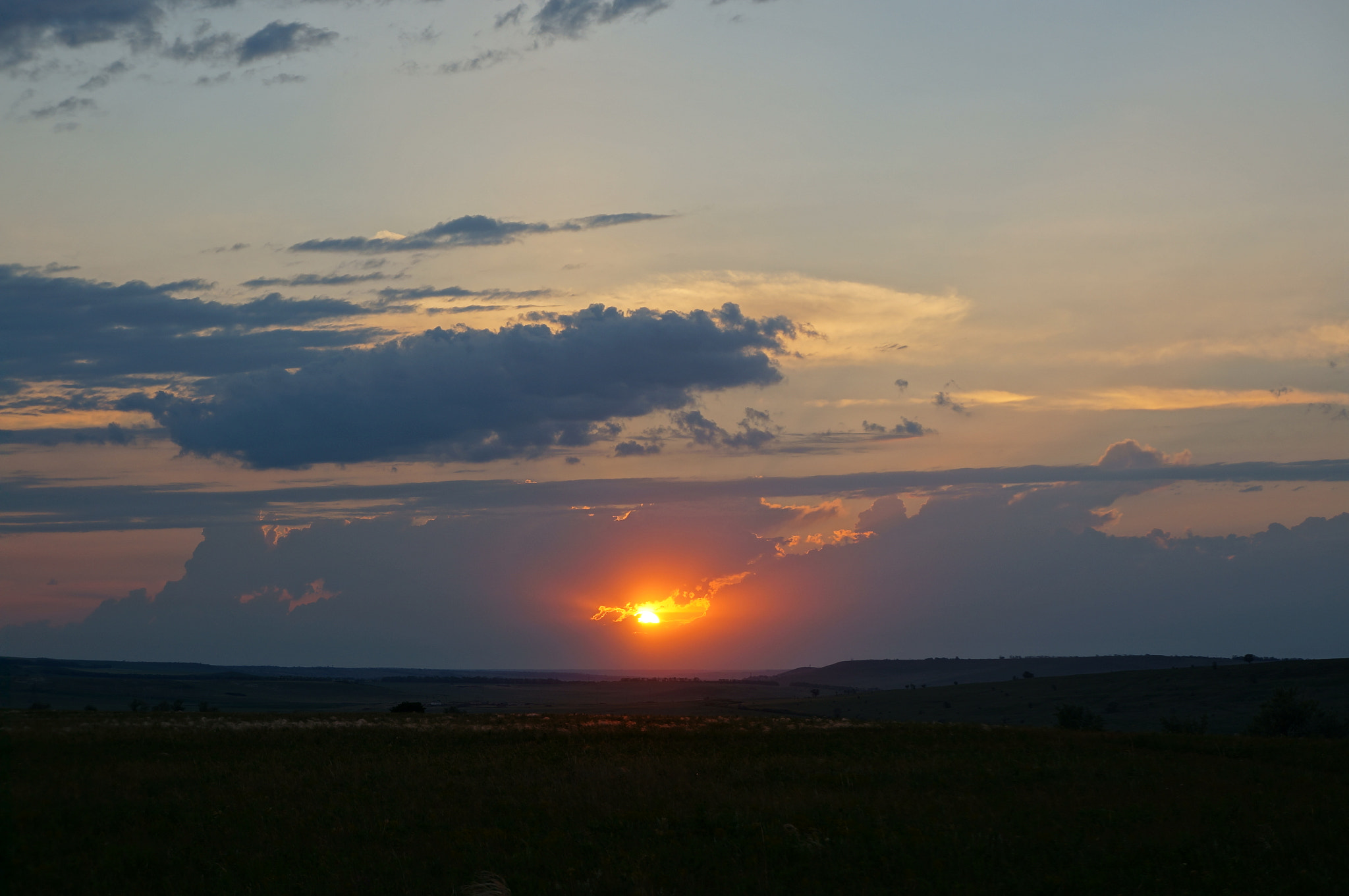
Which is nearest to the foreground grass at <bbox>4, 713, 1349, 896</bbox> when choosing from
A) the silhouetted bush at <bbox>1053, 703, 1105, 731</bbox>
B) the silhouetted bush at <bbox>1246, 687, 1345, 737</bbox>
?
the silhouetted bush at <bbox>1246, 687, 1345, 737</bbox>

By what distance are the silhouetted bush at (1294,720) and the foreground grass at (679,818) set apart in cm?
1933

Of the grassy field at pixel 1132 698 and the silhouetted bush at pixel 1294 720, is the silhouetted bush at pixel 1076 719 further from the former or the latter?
the grassy field at pixel 1132 698

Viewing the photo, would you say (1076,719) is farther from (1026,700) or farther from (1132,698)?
(1026,700)

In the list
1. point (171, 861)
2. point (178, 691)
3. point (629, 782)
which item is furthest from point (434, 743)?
point (178, 691)

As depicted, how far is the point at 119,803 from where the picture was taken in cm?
2031

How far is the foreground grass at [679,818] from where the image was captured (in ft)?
47.7

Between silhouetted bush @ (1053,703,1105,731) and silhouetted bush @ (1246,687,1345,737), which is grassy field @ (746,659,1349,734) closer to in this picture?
silhouetted bush @ (1053,703,1105,731)

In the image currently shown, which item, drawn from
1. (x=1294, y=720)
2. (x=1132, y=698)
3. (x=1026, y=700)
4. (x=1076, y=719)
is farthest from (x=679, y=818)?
(x=1026, y=700)

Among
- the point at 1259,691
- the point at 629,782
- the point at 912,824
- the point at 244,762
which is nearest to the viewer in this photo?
the point at 912,824

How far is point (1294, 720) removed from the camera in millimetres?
47469

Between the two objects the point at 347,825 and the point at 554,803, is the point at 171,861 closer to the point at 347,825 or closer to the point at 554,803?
the point at 347,825

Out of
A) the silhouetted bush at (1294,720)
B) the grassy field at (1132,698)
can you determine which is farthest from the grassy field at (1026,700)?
the silhouetted bush at (1294,720)

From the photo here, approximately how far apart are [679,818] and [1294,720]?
44030 mm

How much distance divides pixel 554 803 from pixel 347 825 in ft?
14.1
